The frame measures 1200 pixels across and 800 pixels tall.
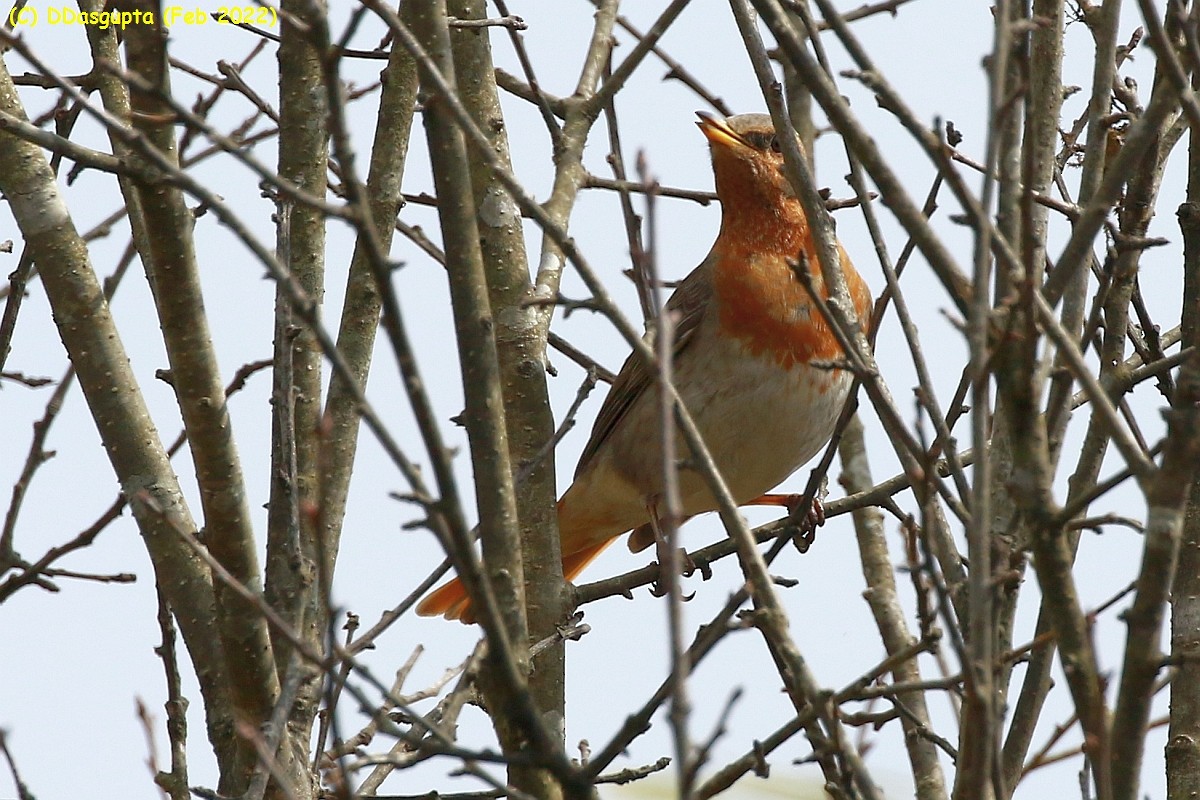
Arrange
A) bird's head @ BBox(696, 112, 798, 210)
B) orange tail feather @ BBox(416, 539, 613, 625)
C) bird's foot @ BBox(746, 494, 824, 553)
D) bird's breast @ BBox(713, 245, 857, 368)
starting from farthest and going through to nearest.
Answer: orange tail feather @ BBox(416, 539, 613, 625)
bird's head @ BBox(696, 112, 798, 210)
bird's breast @ BBox(713, 245, 857, 368)
bird's foot @ BBox(746, 494, 824, 553)

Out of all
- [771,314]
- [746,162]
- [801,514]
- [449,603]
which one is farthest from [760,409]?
[801,514]

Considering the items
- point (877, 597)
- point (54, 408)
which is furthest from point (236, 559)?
point (877, 597)

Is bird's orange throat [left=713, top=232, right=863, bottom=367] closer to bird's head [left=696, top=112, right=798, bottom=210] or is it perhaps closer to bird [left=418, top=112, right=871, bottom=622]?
bird [left=418, top=112, right=871, bottom=622]

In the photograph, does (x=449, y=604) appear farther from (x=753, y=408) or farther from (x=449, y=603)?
(x=753, y=408)

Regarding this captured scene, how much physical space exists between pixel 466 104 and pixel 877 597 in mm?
1921

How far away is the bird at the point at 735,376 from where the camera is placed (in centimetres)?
537

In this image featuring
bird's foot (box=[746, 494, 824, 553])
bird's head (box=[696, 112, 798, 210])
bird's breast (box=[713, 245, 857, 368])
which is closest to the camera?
bird's foot (box=[746, 494, 824, 553])

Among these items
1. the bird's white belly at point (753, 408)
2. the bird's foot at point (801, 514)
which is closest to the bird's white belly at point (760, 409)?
the bird's white belly at point (753, 408)

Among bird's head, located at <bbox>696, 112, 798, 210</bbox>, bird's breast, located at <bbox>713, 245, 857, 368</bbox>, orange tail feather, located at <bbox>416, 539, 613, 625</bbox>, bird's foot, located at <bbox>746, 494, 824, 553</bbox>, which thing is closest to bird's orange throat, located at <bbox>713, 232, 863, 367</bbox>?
bird's breast, located at <bbox>713, 245, 857, 368</bbox>

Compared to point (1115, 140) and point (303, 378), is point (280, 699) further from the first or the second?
point (1115, 140)

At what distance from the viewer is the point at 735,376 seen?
5406 mm

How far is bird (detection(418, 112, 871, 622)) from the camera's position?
5.37 m

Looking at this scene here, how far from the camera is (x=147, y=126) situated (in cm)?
341

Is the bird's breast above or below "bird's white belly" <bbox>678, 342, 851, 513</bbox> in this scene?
above
